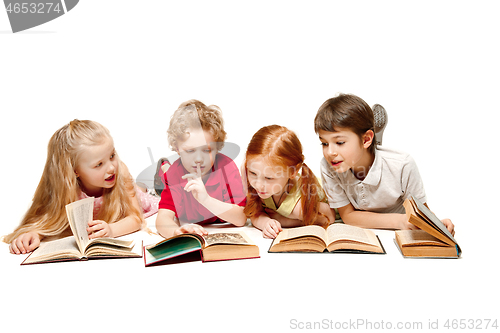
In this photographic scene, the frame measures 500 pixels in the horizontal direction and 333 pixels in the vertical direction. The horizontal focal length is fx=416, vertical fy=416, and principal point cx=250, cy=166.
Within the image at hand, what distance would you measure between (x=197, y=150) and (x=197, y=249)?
1080 millimetres

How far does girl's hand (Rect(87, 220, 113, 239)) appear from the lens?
3428 mm

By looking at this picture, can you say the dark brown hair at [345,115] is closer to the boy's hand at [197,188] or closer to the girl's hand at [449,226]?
the girl's hand at [449,226]

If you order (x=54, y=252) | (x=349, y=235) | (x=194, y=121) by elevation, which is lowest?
(x=349, y=235)

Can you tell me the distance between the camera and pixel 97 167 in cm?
374

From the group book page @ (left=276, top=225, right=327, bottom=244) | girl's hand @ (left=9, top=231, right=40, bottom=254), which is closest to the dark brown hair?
book page @ (left=276, top=225, right=327, bottom=244)

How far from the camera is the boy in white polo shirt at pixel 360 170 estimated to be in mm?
3596

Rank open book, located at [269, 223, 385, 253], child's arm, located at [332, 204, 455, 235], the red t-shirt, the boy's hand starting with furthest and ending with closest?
the red t-shirt
child's arm, located at [332, 204, 455, 235]
the boy's hand
open book, located at [269, 223, 385, 253]

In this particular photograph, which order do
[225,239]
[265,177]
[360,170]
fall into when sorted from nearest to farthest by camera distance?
[225,239] → [265,177] → [360,170]

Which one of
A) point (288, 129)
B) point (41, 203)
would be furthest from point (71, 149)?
point (288, 129)

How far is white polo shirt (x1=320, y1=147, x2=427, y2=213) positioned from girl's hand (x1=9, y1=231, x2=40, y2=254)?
256 cm

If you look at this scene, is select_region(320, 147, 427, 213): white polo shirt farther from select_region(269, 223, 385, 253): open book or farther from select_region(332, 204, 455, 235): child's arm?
select_region(269, 223, 385, 253): open book

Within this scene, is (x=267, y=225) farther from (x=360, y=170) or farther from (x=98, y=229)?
(x=98, y=229)

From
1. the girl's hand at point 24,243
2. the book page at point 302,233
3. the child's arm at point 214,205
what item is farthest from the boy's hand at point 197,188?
the girl's hand at point 24,243

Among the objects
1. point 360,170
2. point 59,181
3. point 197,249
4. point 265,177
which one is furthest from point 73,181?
point 360,170
